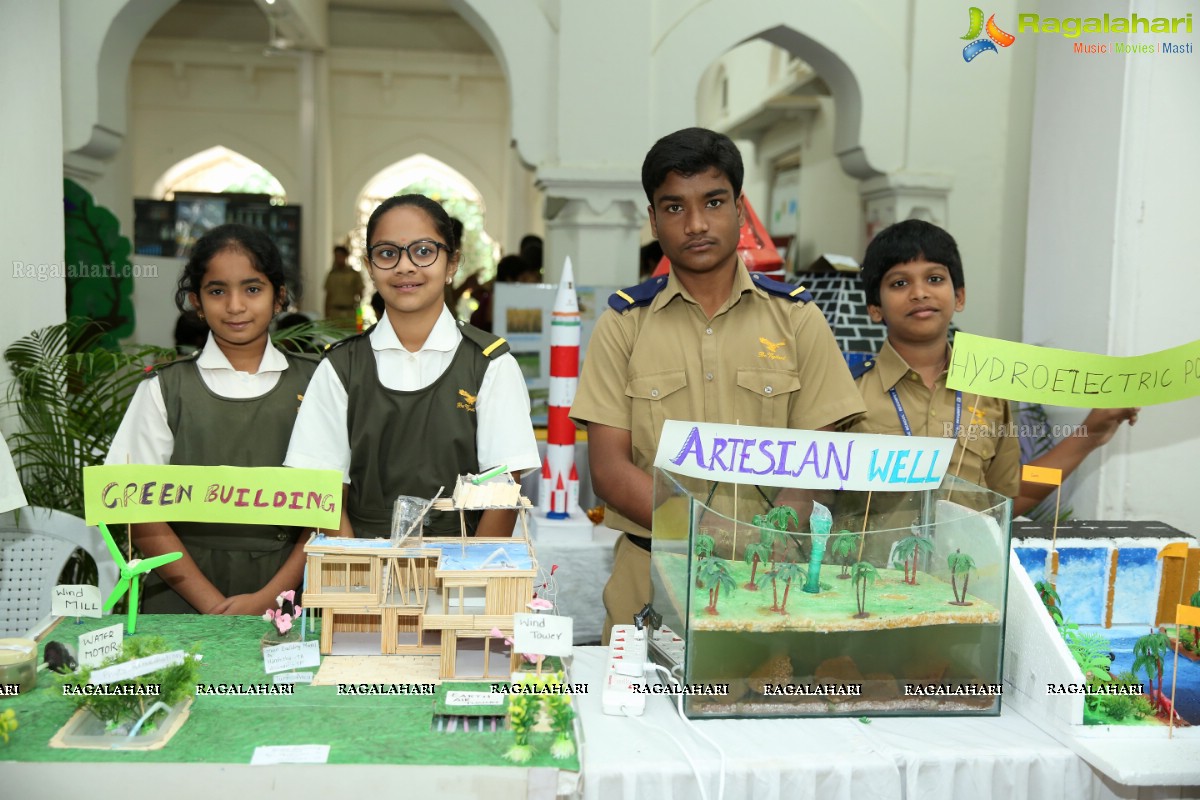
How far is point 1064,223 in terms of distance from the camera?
3021 mm

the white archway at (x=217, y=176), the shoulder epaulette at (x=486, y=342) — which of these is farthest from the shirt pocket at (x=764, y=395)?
the white archway at (x=217, y=176)

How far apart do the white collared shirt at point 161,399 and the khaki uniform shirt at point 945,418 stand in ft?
4.97

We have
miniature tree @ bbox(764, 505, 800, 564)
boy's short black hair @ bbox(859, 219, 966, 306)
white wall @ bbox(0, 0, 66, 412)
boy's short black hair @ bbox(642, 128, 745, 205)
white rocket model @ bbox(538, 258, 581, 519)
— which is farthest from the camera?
white rocket model @ bbox(538, 258, 581, 519)

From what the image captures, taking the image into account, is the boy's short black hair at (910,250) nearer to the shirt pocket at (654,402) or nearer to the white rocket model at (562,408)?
the shirt pocket at (654,402)

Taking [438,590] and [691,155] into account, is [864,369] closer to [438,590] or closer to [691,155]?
[691,155]

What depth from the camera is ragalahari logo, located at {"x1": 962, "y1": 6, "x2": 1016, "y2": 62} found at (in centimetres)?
654

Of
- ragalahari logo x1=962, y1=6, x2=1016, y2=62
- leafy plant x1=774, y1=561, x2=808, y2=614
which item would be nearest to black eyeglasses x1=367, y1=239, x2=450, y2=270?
leafy plant x1=774, y1=561, x2=808, y2=614

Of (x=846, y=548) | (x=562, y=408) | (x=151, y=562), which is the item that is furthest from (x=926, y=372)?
(x=151, y=562)

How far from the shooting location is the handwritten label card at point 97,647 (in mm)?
→ 1720

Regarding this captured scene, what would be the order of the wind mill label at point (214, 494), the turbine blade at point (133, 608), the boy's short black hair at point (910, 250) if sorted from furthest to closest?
the boy's short black hair at point (910, 250) < the turbine blade at point (133, 608) < the wind mill label at point (214, 494)

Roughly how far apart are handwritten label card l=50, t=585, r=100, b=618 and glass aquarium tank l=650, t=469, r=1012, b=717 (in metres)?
1.22

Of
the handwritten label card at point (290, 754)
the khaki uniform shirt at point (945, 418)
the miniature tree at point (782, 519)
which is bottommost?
the handwritten label card at point (290, 754)

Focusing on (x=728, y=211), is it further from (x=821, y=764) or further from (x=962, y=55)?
(x=962, y=55)

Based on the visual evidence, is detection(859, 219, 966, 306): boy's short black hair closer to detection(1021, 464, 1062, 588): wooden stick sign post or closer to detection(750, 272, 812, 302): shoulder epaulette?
detection(750, 272, 812, 302): shoulder epaulette
